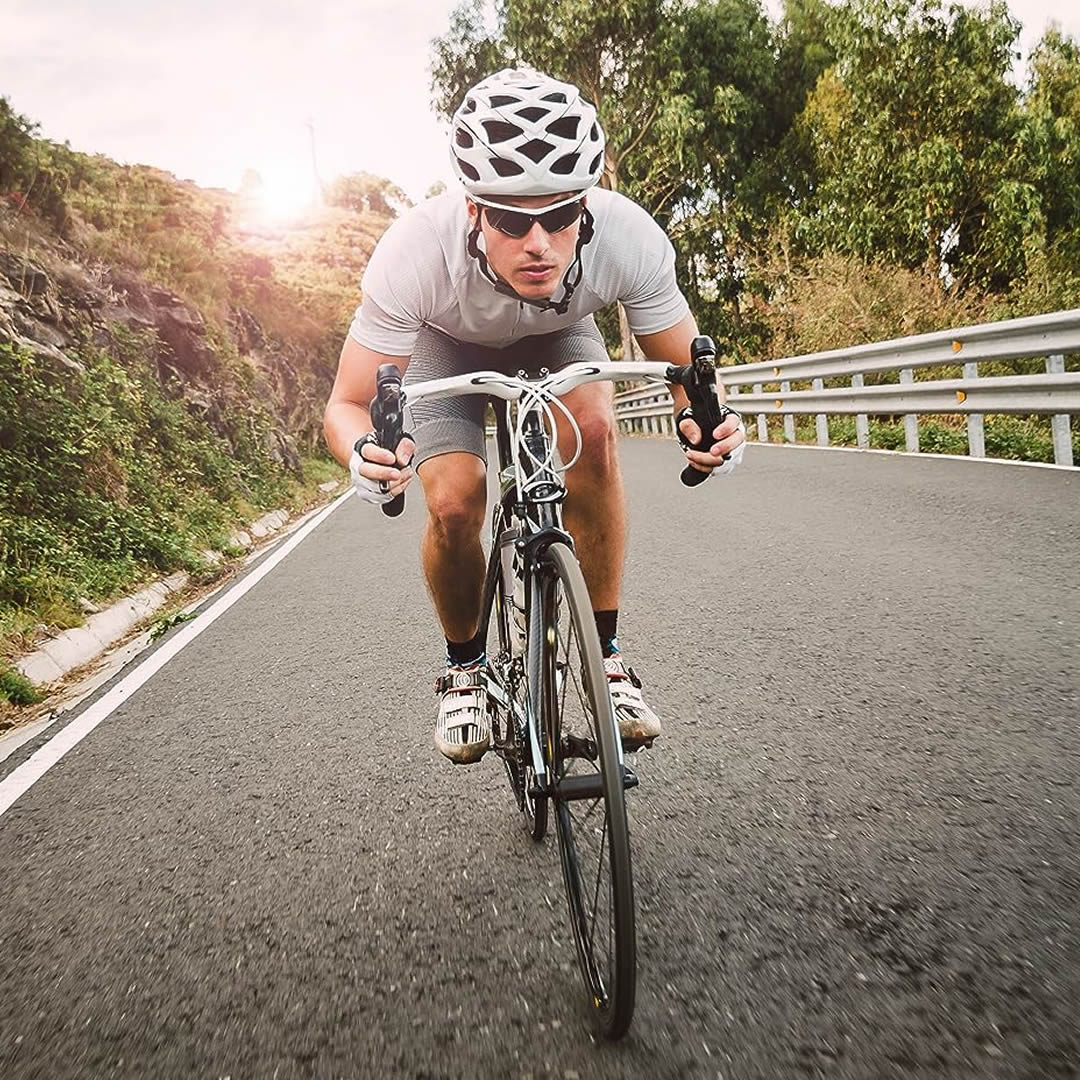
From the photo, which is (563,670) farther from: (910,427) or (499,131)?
(910,427)

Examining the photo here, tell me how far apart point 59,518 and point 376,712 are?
538 centimetres

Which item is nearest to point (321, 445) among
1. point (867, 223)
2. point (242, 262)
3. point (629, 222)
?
point (242, 262)

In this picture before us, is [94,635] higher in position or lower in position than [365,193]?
lower

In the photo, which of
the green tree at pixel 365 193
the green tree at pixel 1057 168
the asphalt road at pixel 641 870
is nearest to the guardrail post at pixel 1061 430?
the asphalt road at pixel 641 870

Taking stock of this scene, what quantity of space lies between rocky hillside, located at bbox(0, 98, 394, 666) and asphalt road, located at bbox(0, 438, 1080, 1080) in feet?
9.88

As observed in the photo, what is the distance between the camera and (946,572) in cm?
598

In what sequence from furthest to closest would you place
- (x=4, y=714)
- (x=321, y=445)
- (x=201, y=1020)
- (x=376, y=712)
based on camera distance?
(x=321, y=445) < (x=4, y=714) < (x=376, y=712) < (x=201, y=1020)

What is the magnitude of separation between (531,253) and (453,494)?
743mm

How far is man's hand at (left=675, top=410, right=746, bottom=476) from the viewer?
256 centimetres

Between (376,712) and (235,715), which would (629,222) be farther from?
(235,715)

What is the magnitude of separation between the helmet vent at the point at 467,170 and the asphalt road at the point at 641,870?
5.93 ft

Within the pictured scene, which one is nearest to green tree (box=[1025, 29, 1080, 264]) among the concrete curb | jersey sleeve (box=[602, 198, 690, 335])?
the concrete curb

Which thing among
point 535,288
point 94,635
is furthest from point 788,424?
point 535,288

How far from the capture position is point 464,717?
3166mm
